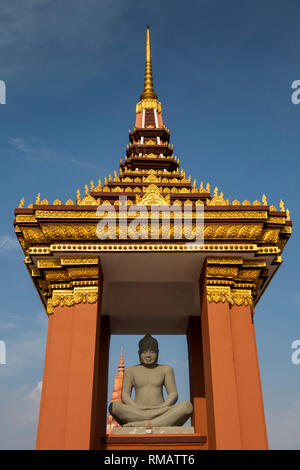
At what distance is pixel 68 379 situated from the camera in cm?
998

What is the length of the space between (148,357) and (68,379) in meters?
3.35

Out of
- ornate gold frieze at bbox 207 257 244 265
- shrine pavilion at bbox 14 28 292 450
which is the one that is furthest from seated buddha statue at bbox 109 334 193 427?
ornate gold frieze at bbox 207 257 244 265

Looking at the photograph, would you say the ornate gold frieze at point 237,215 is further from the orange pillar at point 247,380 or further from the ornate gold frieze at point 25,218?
the ornate gold frieze at point 25,218

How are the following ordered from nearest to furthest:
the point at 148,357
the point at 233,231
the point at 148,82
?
the point at 233,231 < the point at 148,357 < the point at 148,82

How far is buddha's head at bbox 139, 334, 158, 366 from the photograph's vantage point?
12891 mm


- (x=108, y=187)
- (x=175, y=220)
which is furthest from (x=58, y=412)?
(x=108, y=187)

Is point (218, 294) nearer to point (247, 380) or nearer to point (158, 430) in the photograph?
point (247, 380)

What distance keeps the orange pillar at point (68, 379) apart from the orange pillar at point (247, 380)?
118 inches

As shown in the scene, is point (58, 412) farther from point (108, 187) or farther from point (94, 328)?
point (108, 187)

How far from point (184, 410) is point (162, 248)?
3765 mm

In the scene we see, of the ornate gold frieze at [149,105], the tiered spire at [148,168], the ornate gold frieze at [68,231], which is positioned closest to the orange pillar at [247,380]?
the tiered spire at [148,168]

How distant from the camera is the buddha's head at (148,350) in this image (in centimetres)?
1289

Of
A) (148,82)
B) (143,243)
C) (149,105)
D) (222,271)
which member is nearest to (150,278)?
(143,243)

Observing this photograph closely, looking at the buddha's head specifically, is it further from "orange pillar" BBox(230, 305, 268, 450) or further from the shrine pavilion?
"orange pillar" BBox(230, 305, 268, 450)
